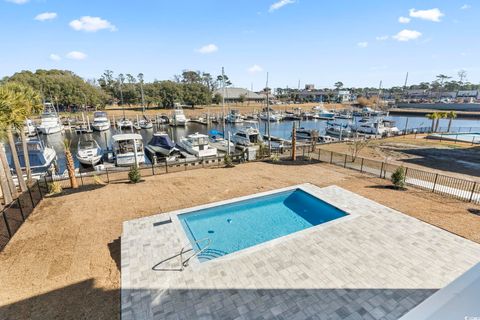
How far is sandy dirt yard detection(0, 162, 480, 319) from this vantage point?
590 centimetres

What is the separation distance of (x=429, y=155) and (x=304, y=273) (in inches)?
830

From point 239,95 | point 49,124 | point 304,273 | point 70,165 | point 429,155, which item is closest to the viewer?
point 304,273

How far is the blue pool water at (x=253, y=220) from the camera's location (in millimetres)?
9047

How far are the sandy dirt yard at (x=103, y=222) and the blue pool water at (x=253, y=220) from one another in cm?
109

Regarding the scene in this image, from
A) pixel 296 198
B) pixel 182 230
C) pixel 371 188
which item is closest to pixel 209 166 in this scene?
pixel 296 198

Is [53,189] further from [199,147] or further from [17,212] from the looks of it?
[199,147]

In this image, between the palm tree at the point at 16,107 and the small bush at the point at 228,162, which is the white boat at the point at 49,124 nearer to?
the palm tree at the point at 16,107

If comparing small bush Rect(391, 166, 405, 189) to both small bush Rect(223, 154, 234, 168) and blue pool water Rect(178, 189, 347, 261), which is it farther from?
small bush Rect(223, 154, 234, 168)

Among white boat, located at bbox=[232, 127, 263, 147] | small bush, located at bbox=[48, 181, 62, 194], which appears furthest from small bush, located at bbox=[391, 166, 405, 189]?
small bush, located at bbox=[48, 181, 62, 194]

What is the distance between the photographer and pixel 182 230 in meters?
8.70

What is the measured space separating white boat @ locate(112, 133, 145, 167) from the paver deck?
44.6 ft

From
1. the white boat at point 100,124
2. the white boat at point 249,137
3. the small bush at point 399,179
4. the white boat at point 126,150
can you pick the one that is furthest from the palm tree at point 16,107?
the white boat at point 100,124

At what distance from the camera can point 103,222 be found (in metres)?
9.60

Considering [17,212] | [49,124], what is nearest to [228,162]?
[17,212]
